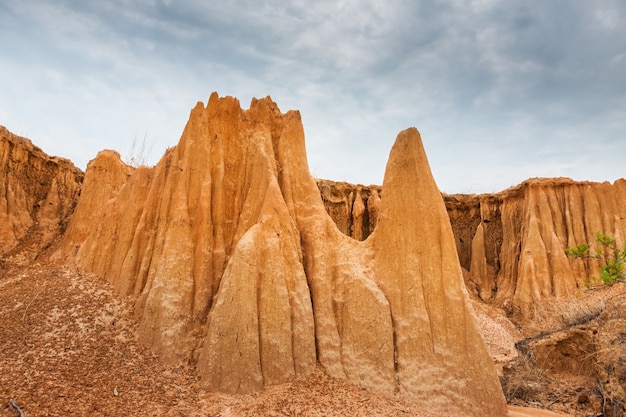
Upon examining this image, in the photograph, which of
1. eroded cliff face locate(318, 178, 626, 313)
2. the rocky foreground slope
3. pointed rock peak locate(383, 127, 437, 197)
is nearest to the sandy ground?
the rocky foreground slope

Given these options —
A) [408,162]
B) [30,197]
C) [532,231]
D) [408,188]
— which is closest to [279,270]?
[408,188]

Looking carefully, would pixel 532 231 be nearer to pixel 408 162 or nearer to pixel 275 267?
pixel 408 162

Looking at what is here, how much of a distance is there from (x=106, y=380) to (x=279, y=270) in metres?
4.38

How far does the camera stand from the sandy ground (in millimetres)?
7273

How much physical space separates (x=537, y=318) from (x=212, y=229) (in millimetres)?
19306

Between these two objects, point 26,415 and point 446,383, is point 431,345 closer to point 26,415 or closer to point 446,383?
point 446,383

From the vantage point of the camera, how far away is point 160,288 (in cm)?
983

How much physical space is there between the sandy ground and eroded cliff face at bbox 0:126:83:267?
241 inches

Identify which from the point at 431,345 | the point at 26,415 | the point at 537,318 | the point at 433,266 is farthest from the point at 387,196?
the point at 537,318

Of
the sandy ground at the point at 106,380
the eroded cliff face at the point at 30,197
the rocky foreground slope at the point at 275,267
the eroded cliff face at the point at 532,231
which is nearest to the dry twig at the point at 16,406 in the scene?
the sandy ground at the point at 106,380

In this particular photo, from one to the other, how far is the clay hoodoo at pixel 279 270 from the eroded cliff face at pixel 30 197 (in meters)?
4.55

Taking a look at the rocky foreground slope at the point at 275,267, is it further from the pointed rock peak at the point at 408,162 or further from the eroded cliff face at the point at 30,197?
the eroded cliff face at the point at 30,197

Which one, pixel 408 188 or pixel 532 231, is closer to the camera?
pixel 408 188

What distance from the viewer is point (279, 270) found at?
9711 mm
